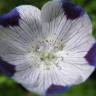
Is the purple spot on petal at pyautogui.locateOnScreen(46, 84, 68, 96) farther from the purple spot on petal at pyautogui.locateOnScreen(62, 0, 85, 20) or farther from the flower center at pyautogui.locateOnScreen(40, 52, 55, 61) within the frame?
the purple spot on petal at pyautogui.locateOnScreen(62, 0, 85, 20)

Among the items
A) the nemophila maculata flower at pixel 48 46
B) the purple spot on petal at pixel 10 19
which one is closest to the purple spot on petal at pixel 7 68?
the nemophila maculata flower at pixel 48 46

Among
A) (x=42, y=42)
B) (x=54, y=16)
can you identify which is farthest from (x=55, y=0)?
(x=42, y=42)

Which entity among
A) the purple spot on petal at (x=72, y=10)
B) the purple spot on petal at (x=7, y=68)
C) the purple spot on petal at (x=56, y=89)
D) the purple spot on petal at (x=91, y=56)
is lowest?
the purple spot on petal at (x=56, y=89)

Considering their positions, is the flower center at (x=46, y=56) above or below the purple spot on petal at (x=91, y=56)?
below

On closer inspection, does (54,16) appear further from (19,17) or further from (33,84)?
(33,84)

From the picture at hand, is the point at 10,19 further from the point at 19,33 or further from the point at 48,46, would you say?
the point at 48,46

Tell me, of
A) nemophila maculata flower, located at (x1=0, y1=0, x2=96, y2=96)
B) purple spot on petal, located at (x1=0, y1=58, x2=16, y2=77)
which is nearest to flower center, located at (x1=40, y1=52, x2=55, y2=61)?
nemophila maculata flower, located at (x1=0, y1=0, x2=96, y2=96)

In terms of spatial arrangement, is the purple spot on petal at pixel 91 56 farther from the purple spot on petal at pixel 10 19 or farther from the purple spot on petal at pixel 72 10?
the purple spot on petal at pixel 10 19
